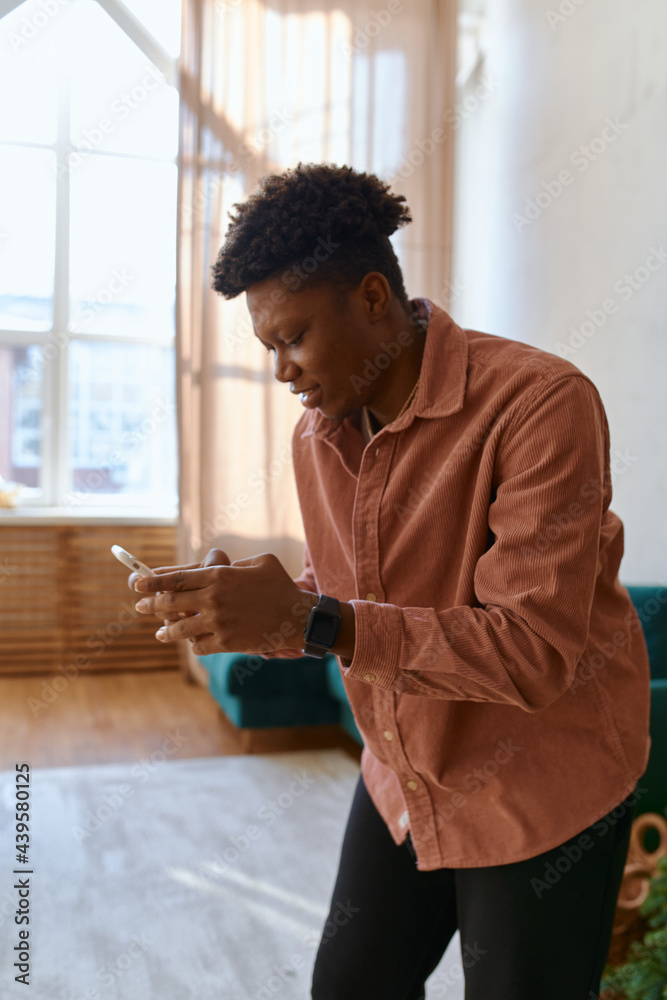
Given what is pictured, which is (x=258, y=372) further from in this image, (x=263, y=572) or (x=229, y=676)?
(x=263, y=572)

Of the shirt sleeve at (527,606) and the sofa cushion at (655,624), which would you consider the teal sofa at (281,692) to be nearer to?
the sofa cushion at (655,624)

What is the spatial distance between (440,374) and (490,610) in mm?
324

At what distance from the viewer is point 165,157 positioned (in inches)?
200

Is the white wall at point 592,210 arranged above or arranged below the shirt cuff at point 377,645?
above

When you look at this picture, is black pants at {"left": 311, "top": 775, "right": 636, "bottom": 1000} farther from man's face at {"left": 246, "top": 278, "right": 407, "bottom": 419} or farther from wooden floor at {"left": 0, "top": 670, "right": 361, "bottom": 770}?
wooden floor at {"left": 0, "top": 670, "right": 361, "bottom": 770}

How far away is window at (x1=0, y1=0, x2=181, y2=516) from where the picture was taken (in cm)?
485

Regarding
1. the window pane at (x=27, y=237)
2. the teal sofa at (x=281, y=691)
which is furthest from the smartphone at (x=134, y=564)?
the window pane at (x=27, y=237)

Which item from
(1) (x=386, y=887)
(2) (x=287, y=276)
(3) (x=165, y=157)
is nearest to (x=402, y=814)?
(1) (x=386, y=887)

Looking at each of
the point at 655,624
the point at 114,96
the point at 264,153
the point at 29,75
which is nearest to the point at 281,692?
the point at 655,624

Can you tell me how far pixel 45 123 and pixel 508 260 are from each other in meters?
2.92

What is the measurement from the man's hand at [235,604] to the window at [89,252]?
14.2 feet

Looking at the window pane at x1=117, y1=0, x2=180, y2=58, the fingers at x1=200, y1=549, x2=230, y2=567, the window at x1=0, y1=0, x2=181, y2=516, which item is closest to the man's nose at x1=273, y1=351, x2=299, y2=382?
the fingers at x1=200, y1=549, x2=230, y2=567

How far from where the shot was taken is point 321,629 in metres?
0.82

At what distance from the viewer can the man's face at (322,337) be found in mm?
1008
